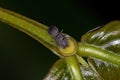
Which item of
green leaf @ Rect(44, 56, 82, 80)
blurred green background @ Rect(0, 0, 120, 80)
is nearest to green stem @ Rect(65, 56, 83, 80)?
green leaf @ Rect(44, 56, 82, 80)

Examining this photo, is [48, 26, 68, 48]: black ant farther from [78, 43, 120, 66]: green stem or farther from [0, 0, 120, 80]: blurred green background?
[0, 0, 120, 80]: blurred green background

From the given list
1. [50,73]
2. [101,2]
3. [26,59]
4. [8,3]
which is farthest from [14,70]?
[50,73]

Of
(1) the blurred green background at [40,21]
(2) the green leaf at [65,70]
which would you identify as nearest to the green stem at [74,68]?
(2) the green leaf at [65,70]

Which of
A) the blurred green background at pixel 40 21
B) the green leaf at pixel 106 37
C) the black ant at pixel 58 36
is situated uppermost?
the blurred green background at pixel 40 21

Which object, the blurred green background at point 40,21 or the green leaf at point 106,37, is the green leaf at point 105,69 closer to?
the green leaf at point 106,37

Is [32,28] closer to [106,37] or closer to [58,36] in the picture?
[58,36]

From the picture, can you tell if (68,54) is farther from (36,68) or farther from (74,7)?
(74,7)

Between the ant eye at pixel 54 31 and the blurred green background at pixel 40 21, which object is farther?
the blurred green background at pixel 40 21
